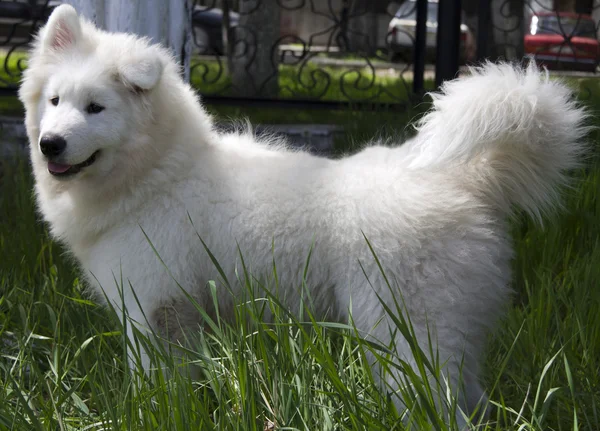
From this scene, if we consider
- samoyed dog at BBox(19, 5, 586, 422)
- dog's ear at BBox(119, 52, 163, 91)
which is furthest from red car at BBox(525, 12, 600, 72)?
dog's ear at BBox(119, 52, 163, 91)

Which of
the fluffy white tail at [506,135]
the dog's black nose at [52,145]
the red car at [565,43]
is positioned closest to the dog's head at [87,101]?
the dog's black nose at [52,145]

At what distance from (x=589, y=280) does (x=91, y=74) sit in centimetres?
207

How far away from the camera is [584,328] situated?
103 inches

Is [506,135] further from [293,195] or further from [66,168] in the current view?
[66,168]

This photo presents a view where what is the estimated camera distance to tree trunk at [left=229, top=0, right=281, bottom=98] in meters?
6.99

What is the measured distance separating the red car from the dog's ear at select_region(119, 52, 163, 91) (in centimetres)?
511

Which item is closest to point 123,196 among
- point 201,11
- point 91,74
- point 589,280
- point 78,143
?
point 78,143

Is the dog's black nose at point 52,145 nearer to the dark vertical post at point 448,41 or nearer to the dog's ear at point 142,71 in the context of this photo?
the dog's ear at point 142,71

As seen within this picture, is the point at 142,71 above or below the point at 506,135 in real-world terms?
above

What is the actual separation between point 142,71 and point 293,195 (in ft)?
2.32

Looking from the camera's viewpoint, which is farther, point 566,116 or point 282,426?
point 566,116

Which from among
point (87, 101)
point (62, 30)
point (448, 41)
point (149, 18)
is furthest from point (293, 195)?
point (448, 41)

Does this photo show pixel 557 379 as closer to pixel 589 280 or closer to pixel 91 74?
pixel 589 280

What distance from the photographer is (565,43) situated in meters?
6.76
